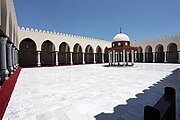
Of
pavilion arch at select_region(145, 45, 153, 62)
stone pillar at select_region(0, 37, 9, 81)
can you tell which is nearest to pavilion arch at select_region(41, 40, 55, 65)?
stone pillar at select_region(0, 37, 9, 81)

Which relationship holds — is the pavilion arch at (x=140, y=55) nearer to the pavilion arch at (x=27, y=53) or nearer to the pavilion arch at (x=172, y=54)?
the pavilion arch at (x=172, y=54)

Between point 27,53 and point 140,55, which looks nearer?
point 27,53

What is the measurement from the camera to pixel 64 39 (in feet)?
76.3

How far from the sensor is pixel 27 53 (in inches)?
915

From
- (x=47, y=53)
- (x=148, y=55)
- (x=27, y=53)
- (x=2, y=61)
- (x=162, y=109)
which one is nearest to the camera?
(x=162, y=109)

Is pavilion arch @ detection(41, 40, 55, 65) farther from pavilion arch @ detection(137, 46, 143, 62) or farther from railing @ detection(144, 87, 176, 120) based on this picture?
railing @ detection(144, 87, 176, 120)

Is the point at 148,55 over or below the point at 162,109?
over

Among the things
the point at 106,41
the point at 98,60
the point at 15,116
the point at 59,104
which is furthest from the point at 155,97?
the point at 98,60

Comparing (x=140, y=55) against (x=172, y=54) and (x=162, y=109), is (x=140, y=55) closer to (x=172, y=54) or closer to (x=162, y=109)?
(x=172, y=54)

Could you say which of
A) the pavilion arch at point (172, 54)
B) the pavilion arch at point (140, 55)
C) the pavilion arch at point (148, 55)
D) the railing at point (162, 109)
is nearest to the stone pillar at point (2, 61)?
the railing at point (162, 109)

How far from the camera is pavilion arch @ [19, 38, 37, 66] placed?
22688mm

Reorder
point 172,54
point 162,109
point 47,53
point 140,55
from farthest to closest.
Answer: point 140,55 → point 172,54 → point 47,53 → point 162,109

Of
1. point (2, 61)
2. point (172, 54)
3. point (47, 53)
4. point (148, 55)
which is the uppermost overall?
point (47, 53)

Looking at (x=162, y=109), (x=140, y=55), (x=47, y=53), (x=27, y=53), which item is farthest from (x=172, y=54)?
(x=162, y=109)
